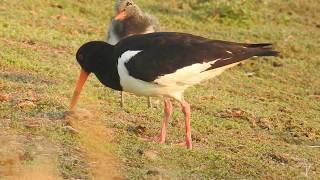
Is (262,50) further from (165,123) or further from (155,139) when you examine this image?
(155,139)

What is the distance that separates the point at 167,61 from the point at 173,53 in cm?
12

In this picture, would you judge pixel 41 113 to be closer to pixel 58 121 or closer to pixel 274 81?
pixel 58 121

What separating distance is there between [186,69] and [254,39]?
33.0 ft

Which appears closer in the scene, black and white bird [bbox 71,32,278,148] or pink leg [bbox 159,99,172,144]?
black and white bird [bbox 71,32,278,148]

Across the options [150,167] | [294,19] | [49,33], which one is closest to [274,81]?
[49,33]

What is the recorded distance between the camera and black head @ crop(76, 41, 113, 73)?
8562mm

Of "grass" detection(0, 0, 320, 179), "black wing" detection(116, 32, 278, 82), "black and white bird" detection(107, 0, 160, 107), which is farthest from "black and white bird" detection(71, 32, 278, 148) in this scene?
"black and white bird" detection(107, 0, 160, 107)

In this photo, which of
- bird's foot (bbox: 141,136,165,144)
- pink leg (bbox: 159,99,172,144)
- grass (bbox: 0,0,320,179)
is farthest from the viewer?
pink leg (bbox: 159,99,172,144)

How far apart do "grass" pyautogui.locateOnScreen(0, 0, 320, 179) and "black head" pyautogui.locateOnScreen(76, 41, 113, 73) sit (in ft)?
1.26

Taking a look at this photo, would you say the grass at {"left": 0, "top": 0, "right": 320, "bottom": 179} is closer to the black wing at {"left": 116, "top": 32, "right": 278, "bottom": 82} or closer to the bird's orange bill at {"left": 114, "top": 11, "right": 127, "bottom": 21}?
the black wing at {"left": 116, "top": 32, "right": 278, "bottom": 82}

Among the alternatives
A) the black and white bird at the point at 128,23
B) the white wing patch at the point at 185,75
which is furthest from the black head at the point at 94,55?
the black and white bird at the point at 128,23

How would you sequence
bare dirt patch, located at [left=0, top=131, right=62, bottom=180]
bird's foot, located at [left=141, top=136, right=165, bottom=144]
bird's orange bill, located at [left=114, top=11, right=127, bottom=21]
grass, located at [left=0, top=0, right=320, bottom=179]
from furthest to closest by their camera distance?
bird's orange bill, located at [left=114, top=11, right=127, bottom=21], bird's foot, located at [left=141, top=136, right=165, bottom=144], grass, located at [left=0, top=0, right=320, bottom=179], bare dirt patch, located at [left=0, top=131, right=62, bottom=180]

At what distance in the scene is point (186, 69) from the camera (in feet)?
26.5

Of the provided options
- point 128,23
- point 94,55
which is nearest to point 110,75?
point 94,55
